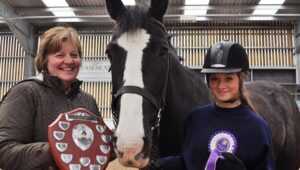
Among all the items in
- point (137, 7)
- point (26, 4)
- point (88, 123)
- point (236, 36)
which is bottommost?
point (88, 123)

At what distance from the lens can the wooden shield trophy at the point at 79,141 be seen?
1.60 m

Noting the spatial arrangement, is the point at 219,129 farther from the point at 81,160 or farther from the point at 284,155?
the point at 284,155

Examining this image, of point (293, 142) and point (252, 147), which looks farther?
point (293, 142)

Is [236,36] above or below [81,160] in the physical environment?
above

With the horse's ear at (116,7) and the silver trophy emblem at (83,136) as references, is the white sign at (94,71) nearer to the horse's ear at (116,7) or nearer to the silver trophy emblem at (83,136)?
the horse's ear at (116,7)

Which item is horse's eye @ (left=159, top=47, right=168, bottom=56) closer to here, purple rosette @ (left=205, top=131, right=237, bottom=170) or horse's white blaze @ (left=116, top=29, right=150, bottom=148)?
horse's white blaze @ (left=116, top=29, right=150, bottom=148)

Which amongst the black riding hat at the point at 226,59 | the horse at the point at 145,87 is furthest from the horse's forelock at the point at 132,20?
the black riding hat at the point at 226,59

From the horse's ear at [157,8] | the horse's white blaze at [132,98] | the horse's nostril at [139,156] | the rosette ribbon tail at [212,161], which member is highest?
the horse's ear at [157,8]

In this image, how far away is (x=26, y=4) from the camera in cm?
1030

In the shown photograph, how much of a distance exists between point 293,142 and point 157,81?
7.77 feet

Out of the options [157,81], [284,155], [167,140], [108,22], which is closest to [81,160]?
[157,81]

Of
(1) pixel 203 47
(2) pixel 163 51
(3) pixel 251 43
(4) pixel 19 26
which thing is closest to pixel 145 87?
(2) pixel 163 51

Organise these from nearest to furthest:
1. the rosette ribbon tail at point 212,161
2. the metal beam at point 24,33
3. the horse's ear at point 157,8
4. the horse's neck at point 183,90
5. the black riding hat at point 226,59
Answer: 1. the rosette ribbon tail at point 212,161
2. the black riding hat at point 226,59
3. the horse's ear at point 157,8
4. the horse's neck at point 183,90
5. the metal beam at point 24,33

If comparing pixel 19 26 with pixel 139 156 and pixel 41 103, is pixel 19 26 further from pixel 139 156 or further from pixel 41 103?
pixel 139 156
